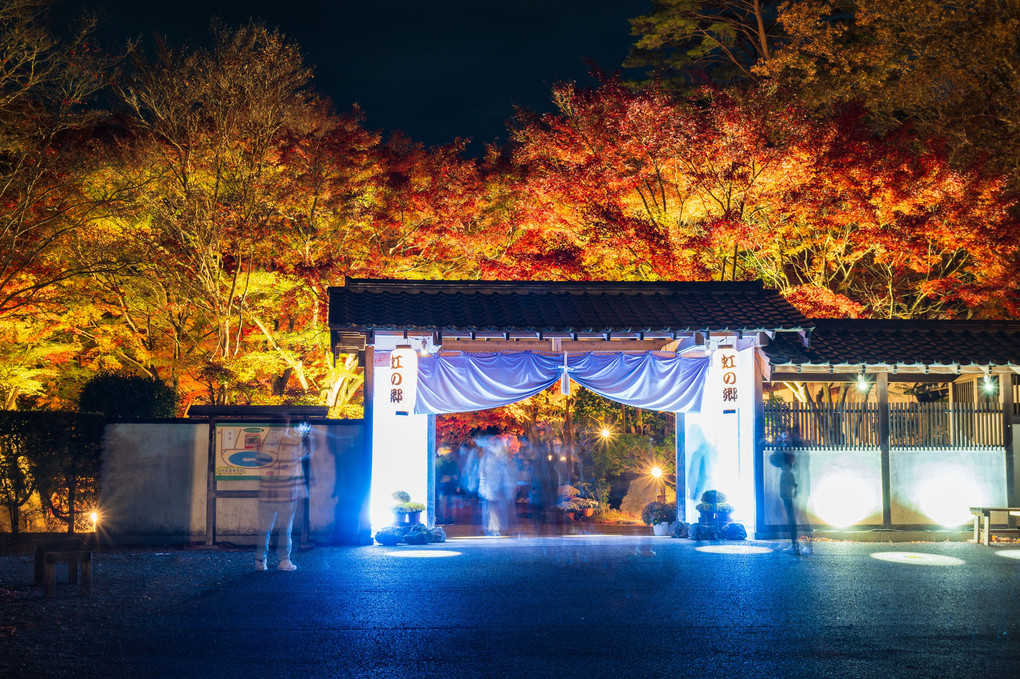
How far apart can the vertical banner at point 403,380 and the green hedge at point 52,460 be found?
13.2ft

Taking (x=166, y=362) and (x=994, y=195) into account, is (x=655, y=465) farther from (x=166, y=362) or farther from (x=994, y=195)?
(x=166, y=362)

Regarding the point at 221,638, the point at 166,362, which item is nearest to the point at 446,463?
the point at 166,362

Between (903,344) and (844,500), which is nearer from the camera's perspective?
(844,500)

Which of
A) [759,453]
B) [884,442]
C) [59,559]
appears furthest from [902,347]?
[59,559]

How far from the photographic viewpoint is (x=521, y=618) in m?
6.86

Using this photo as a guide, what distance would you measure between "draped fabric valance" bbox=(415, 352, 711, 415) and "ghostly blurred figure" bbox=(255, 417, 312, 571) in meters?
2.33

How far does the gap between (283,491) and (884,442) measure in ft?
30.1

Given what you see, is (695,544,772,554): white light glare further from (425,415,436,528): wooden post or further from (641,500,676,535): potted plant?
(425,415,436,528): wooden post

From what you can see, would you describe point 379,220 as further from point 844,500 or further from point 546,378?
point 844,500

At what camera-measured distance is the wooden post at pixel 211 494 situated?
38.1 ft

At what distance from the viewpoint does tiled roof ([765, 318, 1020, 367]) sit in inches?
512

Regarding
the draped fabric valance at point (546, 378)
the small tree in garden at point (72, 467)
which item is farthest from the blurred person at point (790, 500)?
the small tree in garden at point (72, 467)

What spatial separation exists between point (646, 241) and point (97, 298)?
12.4 m

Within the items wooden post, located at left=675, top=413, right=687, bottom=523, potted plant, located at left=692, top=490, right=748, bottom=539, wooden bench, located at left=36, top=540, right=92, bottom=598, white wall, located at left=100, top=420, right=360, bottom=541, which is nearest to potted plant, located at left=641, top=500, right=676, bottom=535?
wooden post, located at left=675, top=413, right=687, bottom=523
